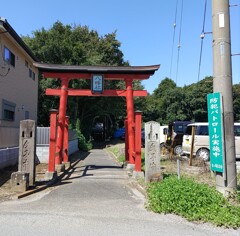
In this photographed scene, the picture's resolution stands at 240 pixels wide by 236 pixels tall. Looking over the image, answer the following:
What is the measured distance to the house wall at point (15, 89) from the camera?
13.4 metres

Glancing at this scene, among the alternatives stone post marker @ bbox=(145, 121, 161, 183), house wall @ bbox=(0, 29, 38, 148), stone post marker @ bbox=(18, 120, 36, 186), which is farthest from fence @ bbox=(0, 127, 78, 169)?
stone post marker @ bbox=(145, 121, 161, 183)

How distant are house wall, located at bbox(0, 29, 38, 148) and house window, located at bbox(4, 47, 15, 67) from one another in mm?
160

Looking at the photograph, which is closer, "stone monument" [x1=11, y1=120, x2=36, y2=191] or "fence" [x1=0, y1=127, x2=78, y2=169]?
"stone monument" [x1=11, y1=120, x2=36, y2=191]

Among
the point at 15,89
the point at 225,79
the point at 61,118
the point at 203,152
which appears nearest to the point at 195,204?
the point at 225,79

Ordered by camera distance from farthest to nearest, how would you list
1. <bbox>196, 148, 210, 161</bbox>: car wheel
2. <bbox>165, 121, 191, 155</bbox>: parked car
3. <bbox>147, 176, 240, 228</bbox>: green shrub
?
<bbox>165, 121, 191, 155</bbox>: parked car, <bbox>196, 148, 210, 161</bbox>: car wheel, <bbox>147, 176, 240, 228</bbox>: green shrub

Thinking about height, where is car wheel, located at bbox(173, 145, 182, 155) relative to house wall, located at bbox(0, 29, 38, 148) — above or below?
below

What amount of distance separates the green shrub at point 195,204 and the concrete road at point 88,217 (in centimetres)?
21

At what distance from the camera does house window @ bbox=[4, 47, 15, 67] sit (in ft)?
51.6

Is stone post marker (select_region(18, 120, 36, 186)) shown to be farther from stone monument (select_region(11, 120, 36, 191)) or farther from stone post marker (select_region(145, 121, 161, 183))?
stone post marker (select_region(145, 121, 161, 183))

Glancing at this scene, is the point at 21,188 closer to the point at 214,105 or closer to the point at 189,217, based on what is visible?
the point at 189,217

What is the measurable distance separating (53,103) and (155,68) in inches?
793

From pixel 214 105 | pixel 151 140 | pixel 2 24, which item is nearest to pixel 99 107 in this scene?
pixel 2 24

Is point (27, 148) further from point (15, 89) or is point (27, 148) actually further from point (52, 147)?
point (15, 89)

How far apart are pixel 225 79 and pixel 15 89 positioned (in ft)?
44.3
